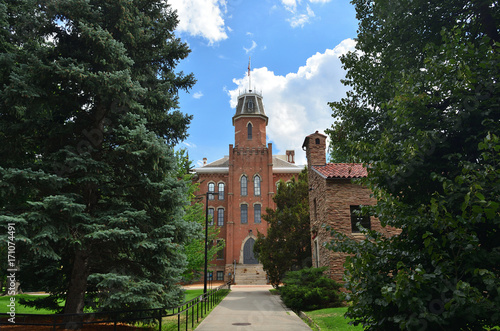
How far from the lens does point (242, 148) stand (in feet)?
148

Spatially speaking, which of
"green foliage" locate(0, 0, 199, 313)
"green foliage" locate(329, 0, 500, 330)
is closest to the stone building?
"green foliage" locate(0, 0, 199, 313)

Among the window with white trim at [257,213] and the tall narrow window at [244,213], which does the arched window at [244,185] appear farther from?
the window with white trim at [257,213]

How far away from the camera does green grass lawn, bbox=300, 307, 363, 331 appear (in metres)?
9.82

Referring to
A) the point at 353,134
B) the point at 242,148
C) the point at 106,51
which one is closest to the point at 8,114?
the point at 106,51

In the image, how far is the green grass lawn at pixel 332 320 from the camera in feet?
32.2

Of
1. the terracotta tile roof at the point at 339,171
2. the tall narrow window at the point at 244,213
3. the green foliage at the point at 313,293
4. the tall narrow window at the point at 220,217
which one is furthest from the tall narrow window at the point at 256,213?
the green foliage at the point at 313,293

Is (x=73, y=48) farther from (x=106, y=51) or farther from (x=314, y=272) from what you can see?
(x=314, y=272)

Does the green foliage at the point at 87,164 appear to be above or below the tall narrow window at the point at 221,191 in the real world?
below

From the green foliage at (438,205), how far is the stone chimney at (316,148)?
1305 centimetres

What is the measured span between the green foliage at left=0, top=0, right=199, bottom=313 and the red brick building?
3171cm

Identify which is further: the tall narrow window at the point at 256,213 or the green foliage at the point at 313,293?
the tall narrow window at the point at 256,213

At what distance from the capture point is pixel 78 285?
9.20m

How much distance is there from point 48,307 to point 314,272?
10120 millimetres

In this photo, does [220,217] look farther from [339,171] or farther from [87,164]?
[87,164]
